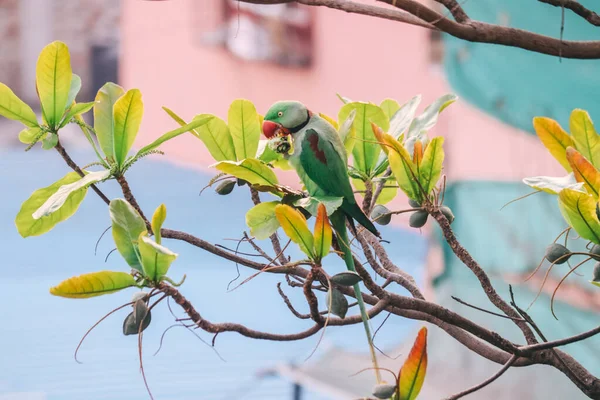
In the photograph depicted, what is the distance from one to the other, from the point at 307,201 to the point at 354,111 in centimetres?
8

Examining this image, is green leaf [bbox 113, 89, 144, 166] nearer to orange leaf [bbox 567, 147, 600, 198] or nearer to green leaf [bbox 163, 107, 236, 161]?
green leaf [bbox 163, 107, 236, 161]

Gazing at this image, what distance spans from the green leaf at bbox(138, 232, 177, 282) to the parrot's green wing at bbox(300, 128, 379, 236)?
0.11 m

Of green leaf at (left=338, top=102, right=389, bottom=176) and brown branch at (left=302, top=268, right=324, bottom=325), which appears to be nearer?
brown branch at (left=302, top=268, right=324, bottom=325)

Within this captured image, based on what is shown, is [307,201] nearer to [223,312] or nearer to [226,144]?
[226,144]

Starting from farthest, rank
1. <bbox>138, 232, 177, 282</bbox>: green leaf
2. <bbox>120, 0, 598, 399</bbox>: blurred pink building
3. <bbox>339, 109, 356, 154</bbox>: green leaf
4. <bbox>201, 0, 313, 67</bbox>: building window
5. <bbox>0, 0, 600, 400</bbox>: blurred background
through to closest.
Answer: <bbox>201, 0, 313, 67</bbox>: building window < <bbox>120, 0, 598, 399</bbox>: blurred pink building < <bbox>0, 0, 600, 400</bbox>: blurred background < <bbox>339, 109, 356, 154</bbox>: green leaf < <bbox>138, 232, 177, 282</bbox>: green leaf

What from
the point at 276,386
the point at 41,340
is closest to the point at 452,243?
the point at 276,386

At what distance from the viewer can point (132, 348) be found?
2.87 meters

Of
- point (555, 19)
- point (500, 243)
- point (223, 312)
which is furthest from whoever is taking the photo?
point (223, 312)

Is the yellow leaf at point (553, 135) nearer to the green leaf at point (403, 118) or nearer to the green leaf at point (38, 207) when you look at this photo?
the green leaf at point (403, 118)

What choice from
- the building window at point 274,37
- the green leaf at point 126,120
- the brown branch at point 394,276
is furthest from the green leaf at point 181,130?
the building window at point 274,37

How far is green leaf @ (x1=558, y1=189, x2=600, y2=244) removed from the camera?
1.10 ft

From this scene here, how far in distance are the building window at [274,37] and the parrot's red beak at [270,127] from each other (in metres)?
3.29

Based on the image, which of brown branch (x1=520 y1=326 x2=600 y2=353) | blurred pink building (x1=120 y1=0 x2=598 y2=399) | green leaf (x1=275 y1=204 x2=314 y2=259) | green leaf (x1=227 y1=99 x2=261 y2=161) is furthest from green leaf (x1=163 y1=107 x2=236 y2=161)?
blurred pink building (x1=120 y1=0 x2=598 y2=399)

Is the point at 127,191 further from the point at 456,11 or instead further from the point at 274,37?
the point at 274,37
